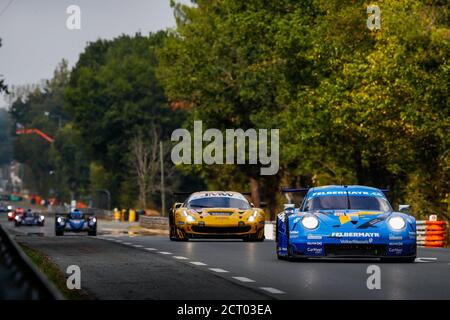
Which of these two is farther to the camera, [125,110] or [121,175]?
[121,175]

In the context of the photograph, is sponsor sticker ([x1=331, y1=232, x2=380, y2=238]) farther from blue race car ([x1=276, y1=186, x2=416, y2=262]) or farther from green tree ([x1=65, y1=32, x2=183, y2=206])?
green tree ([x1=65, y1=32, x2=183, y2=206])

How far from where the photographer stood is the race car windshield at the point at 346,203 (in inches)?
844

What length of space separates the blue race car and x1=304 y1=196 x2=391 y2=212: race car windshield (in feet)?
0.05

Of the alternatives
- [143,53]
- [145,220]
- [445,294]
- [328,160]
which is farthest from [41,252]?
[143,53]

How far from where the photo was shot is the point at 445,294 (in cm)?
1426

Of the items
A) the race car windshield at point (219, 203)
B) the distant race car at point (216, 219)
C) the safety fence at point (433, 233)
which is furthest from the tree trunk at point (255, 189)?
the distant race car at point (216, 219)

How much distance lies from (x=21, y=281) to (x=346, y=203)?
11957mm

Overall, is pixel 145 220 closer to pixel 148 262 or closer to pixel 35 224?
pixel 35 224

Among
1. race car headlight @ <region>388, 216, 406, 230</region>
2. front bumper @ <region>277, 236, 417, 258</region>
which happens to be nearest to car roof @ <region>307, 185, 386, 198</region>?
race car headlight @ <region>388, 216, 406, 230</region>

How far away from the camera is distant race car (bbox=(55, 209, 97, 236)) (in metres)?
55.8

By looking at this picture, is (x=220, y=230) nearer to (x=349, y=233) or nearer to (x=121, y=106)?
(x=349, y=233)

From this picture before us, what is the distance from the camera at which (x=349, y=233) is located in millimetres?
20391

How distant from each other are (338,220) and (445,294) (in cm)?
634

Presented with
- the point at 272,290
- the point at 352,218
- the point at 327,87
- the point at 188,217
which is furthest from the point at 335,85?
the point at 272,290
